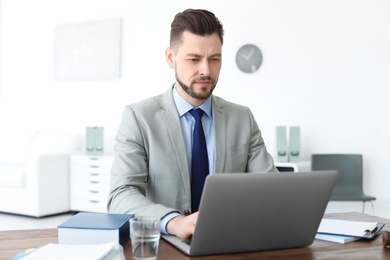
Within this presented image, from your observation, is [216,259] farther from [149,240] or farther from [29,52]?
[29,52]

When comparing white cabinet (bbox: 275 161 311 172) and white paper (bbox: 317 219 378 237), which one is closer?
white paper (bbox: 317 219 378 237)

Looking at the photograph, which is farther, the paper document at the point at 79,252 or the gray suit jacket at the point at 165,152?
the gray suit jacket at the point at 165,152

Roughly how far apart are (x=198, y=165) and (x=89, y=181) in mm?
3545

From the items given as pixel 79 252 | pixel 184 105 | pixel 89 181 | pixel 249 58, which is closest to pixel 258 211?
pixel 79 252

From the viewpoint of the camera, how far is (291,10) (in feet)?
15.1

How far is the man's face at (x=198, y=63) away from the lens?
5.68 feet

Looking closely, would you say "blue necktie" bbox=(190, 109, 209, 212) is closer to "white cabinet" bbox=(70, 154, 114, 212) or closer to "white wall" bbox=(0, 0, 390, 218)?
"white wall" bbox=(0, 0, 390, 218)

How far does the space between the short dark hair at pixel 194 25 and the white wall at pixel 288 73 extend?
286cm

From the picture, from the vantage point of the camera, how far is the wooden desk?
3.96 ft

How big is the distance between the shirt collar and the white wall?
110 inches

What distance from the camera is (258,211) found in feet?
3.86

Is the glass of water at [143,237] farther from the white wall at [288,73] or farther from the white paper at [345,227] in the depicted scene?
the white wall at [288,73]

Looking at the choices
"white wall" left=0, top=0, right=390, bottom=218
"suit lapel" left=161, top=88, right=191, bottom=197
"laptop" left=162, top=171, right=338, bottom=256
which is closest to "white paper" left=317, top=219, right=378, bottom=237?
"laptop" left=162, top=171, right=338, bottom=256

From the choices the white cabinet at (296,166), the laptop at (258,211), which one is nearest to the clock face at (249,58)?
the white cabinet at (296,166)
